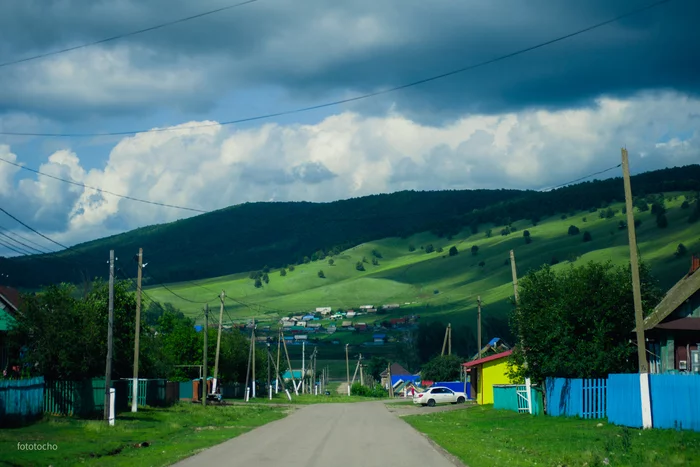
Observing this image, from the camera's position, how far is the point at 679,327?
111 feet

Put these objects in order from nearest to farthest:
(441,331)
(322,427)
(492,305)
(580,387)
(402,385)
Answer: (580,387), (322,427), (402,385), (441,331), (492,305)

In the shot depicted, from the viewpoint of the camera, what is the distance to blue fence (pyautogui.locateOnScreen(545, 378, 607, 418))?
3381 cm

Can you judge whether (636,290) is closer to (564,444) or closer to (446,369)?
(564,444)

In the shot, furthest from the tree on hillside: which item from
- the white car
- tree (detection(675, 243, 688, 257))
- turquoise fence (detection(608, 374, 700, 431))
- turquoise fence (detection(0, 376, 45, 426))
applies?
tree (detection(675, 243, 688, 257))

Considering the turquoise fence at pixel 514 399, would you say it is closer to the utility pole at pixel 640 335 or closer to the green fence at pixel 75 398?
the utility pole at pixel 640 335

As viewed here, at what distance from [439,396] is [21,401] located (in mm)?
42195

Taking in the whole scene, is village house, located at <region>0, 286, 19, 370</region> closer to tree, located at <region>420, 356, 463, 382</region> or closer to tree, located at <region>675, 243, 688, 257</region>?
tree, located at <region>420, 356, 463, 382</region>

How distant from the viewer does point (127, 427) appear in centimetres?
3450

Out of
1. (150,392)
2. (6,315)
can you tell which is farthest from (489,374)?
(6,315)

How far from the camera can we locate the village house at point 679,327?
34.5 metres

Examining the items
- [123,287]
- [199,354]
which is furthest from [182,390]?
[123,287]

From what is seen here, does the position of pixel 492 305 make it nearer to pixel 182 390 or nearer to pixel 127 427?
pixel 182 390

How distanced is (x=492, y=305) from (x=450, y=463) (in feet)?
523

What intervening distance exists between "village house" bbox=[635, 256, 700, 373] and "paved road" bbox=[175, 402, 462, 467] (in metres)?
11.5
